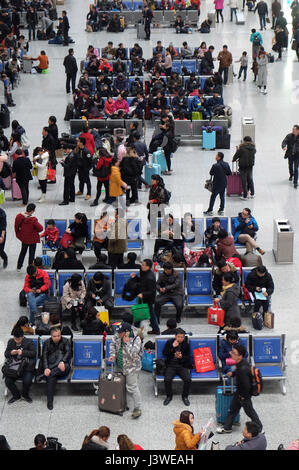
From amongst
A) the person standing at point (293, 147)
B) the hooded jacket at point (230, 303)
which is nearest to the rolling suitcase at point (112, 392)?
the hooded jacket at point (230, 303)

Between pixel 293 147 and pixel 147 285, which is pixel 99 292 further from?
pixel 293 147

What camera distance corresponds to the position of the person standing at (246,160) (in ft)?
66.5

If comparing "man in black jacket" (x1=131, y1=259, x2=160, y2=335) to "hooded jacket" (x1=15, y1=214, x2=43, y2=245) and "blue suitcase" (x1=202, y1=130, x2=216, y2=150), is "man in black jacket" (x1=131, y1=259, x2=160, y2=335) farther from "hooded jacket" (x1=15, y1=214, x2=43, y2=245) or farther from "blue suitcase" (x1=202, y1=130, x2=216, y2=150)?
"blue suitcase" (x1=202, y1=130, x2=216, y2=150)

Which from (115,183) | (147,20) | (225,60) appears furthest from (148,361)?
(147,20)

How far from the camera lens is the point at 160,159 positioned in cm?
2222

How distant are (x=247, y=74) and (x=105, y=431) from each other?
897 inches

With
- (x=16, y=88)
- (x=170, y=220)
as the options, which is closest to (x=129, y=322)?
(x=170, y=220)

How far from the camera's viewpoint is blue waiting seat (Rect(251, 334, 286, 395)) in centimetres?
1359

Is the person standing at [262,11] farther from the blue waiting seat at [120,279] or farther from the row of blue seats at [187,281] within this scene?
the blue waiting seat at [120,279]

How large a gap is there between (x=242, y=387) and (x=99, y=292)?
11.9 ft

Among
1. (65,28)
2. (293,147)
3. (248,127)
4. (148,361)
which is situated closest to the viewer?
(148,361)

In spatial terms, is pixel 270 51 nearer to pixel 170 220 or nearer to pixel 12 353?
pixel 170 220

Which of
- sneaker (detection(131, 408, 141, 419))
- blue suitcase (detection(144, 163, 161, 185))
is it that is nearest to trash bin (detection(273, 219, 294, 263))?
blue suitcase (detection(144, 163, 161, 185))

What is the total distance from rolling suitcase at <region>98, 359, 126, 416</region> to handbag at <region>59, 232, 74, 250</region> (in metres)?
4.27
